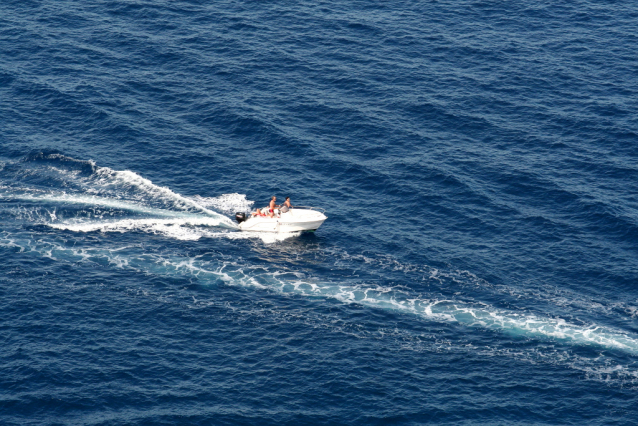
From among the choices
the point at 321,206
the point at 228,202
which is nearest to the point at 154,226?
the point at 228,202

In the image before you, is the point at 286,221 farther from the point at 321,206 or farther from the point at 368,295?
the point at 368,295

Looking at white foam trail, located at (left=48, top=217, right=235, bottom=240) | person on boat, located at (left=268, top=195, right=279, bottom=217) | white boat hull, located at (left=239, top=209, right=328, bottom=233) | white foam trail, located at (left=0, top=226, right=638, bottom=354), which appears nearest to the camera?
white foam trail, located at (left=0, top=226, right=638, bottom=354)

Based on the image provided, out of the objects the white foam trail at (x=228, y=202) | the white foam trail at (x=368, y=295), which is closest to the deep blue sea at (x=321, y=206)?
the white foam trail at (x=368, y=295)

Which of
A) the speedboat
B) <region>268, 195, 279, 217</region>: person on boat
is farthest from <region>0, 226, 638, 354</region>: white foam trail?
<region>268, 195, 279, 217</region>: person on boat

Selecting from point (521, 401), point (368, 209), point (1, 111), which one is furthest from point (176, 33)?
point (521, 401)

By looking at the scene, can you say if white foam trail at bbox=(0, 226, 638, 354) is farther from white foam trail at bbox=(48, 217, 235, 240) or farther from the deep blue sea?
white foam trail at bbox=(48, 217, 235, 240)

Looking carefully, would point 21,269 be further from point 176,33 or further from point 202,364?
point 176,33
